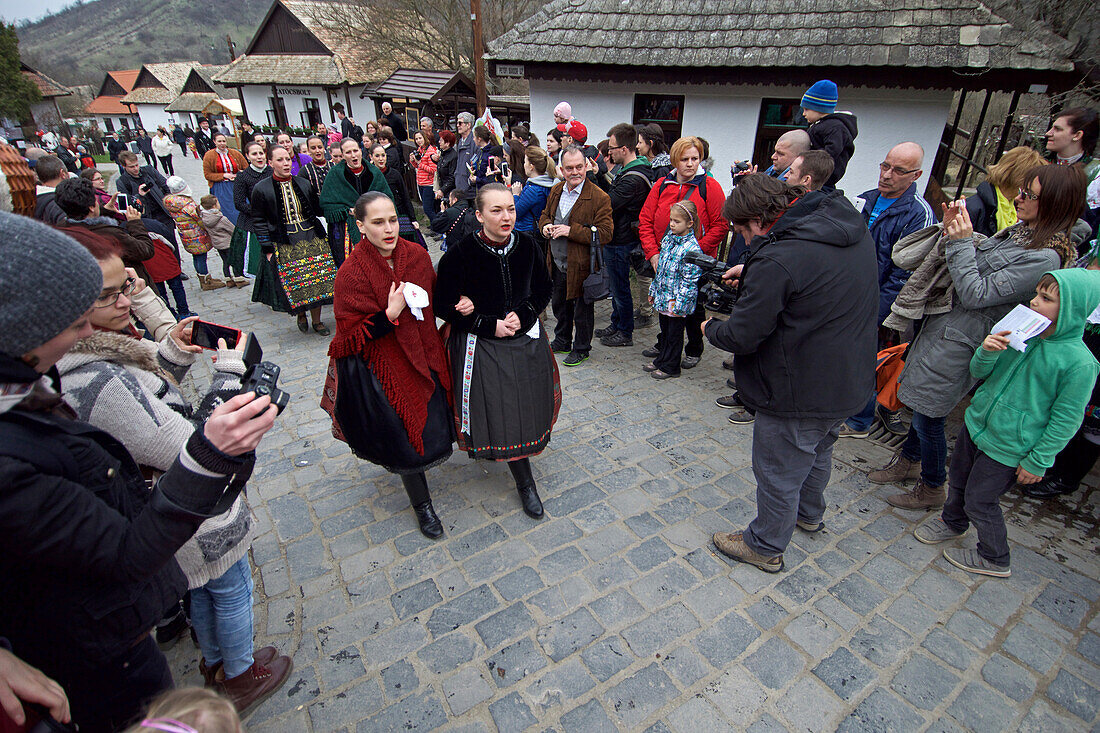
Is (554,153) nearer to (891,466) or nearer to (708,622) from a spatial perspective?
(891,466)

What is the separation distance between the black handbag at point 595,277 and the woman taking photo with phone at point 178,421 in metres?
3.64

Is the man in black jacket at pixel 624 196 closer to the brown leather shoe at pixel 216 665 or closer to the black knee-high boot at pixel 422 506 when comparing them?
the black knee-high boot at pixel 422 506

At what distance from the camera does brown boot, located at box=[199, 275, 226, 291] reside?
316 inches

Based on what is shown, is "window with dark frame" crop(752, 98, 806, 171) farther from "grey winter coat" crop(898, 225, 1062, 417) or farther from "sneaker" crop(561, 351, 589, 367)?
"grey winter coat" crop(898, 225, 1062, 417)

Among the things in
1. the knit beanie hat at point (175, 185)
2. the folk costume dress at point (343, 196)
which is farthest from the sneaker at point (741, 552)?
the knit beanie hat at point (175, 185)

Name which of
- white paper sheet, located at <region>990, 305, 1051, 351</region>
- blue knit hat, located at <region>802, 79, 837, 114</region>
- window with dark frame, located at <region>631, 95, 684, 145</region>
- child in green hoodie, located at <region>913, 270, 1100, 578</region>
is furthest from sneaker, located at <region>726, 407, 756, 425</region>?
window with dark frame, located at <region>631, 95, 684, 145</region>

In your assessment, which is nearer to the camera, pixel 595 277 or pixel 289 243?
pixel 595 277

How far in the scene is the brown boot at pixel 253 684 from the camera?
7.56 ft

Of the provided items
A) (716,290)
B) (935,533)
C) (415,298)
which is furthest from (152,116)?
(935,533)

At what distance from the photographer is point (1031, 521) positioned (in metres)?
3.47

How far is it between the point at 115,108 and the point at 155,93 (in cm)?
1146

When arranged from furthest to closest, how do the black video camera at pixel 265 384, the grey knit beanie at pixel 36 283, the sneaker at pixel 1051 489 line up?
the sneaker at pixel 1051 489 < the black video camera at pixel 265 384 < the grey knit beanie at pixel 36 283

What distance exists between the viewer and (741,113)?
8492mm

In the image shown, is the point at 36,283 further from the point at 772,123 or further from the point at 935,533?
the point at 772,123
